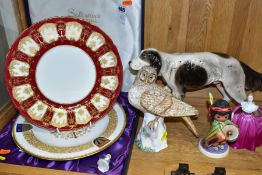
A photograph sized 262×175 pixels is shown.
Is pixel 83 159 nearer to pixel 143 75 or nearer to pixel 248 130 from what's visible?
pixel 143 75

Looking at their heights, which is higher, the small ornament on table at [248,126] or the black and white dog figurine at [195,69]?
the black and white dog figurine at [195,69]

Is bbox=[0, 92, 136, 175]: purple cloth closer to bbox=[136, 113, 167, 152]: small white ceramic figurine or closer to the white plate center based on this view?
bbox=[136, 113, 167, 152]: small white ceramic figurine

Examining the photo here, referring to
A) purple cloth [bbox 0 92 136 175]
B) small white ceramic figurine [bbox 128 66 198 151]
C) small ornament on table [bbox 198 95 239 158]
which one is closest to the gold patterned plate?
purple cloth [bbox 0 92 136 175]

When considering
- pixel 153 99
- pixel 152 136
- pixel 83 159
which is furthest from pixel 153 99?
pixel 83 159

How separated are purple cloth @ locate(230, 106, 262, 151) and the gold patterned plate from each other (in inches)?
13.0

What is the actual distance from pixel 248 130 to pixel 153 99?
292mm

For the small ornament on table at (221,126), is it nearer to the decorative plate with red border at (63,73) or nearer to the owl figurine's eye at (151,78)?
the owl figurine's eye at (151,78)

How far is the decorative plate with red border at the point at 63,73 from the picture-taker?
79 cm

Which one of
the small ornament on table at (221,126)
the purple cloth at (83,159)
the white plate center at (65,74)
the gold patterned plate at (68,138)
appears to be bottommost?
the purple cloth at (83,159)

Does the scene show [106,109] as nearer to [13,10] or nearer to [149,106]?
[149,106]

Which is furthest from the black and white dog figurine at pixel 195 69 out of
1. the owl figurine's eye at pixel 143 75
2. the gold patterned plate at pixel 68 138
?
the gold patterned plate at pixel 68 138

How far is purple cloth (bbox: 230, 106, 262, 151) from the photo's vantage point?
2.62 feet

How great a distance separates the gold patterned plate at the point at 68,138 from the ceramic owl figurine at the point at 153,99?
0.47 ft

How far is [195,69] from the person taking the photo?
815mm
